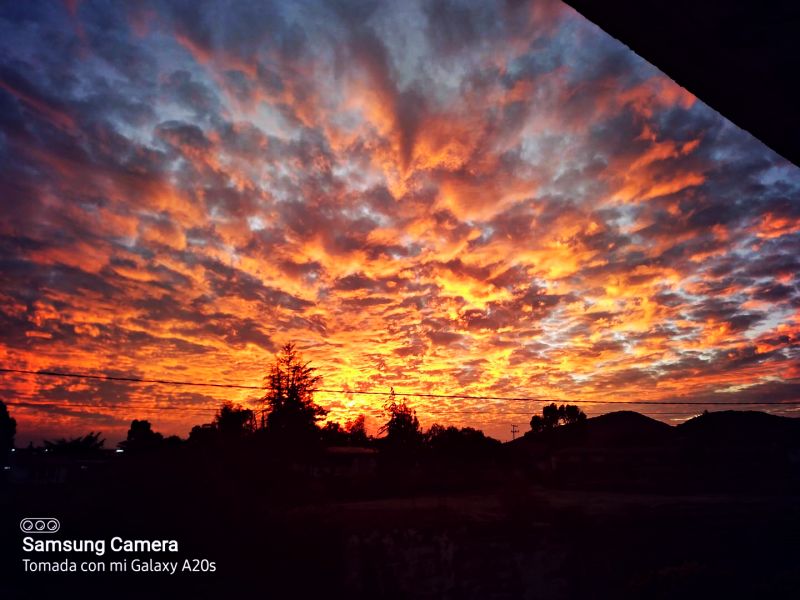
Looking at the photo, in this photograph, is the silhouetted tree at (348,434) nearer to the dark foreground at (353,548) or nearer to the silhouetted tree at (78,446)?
the silhouetted tree at (78,446)

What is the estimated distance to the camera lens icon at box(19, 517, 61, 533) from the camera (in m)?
15.2

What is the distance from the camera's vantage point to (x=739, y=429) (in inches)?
1686

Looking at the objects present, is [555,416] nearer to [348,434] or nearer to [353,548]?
[348,434]

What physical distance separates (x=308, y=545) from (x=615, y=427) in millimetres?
45252

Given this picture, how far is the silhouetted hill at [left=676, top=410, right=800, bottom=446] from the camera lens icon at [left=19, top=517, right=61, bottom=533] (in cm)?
4662

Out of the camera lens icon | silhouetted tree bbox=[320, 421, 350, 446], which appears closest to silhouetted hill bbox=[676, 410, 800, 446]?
silhouetted tree bbox=[320, 421, 350, 446]

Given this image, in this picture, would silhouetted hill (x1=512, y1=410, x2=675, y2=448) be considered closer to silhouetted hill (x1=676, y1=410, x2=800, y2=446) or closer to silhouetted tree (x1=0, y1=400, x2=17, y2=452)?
silhouetted hill (x1=676, y1=410, x2=800, y2=446)

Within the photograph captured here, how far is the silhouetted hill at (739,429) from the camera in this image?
40156mm

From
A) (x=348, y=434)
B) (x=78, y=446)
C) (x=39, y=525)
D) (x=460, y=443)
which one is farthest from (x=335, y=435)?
(x=39, y=525)

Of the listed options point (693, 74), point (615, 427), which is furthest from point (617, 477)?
point (693, 74)

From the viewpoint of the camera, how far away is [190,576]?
14.9m

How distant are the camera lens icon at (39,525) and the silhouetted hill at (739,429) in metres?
46.6

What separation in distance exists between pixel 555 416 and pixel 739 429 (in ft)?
186

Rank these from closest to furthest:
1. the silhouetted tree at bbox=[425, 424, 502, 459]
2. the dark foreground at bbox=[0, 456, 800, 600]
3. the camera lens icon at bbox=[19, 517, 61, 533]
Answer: the dark foreground at bbox=[0, 456, 800, 600]
the camera lens icon at bbox=[19, 517, 61, 533]
the silhouetted tree at bbox=[425, 424, 502, 459]
